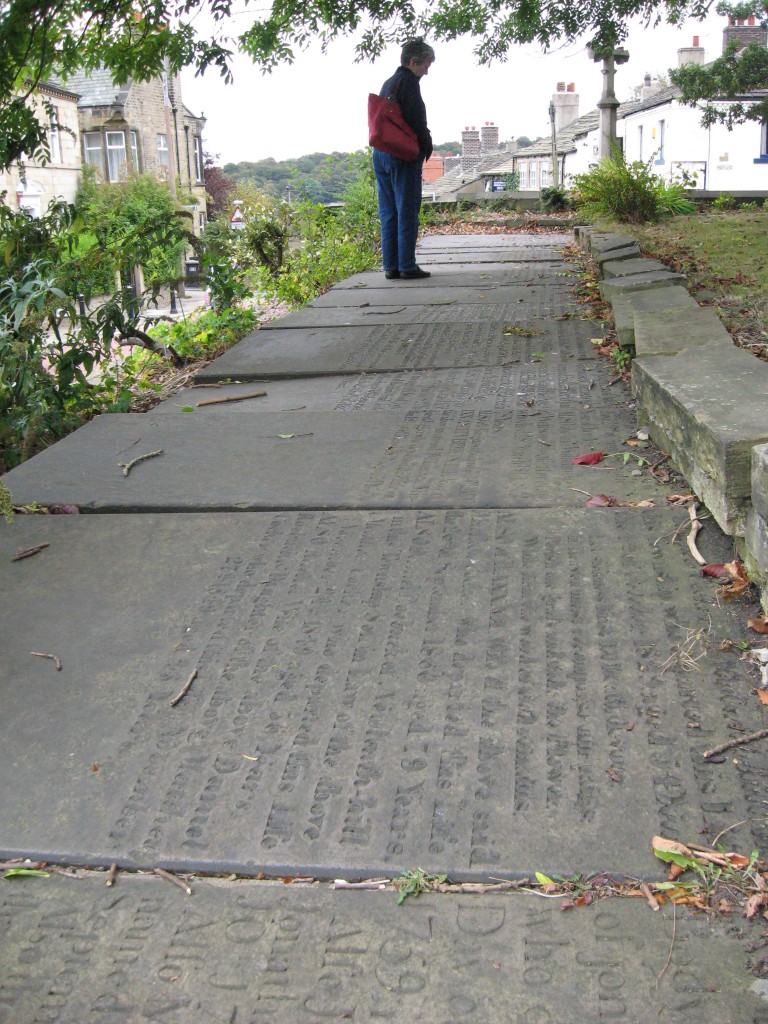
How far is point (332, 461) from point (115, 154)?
50.8 metres

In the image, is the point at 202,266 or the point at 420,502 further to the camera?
the point at 202,266

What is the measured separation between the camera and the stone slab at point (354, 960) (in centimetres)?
129

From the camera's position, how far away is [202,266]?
6551 mm

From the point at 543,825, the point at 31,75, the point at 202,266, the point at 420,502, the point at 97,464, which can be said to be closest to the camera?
the point at 543,825

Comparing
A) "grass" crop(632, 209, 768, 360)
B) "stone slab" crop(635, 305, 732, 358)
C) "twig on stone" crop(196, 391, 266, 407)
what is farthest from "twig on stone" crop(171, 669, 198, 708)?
"grass" crop(632, 209, 768, 360)

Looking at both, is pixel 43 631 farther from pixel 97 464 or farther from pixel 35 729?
pixel 97 464

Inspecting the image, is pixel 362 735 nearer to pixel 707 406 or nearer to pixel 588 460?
pixel 707 406

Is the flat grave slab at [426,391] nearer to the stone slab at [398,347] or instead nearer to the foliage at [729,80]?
the stone slab at [398,347]

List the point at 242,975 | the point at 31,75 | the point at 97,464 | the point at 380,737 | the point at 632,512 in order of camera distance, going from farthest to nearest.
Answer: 1. the point at 31,75
2. the point at 97,464
3. the point at 632,512
4. the point at 380,737
5. the point at 242,975

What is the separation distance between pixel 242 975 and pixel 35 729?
2.56 ft

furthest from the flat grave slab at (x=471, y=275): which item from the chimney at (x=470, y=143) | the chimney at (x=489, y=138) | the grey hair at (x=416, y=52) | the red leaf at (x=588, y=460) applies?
the chimney at (x=489, y=138)

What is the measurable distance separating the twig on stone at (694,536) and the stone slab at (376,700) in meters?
0.03

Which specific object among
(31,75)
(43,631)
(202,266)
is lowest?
(43,631)

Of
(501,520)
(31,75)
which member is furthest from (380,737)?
(31,75)
